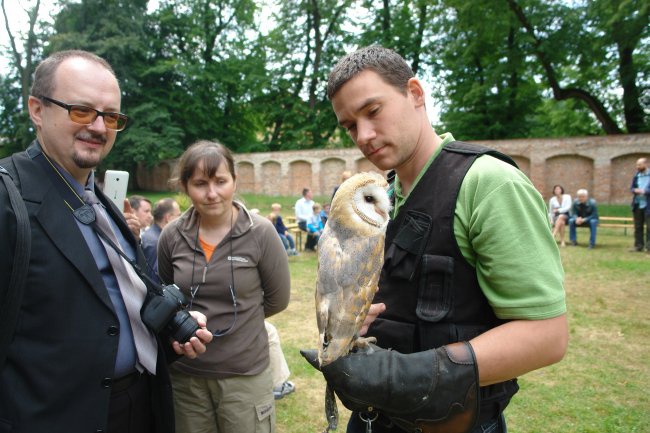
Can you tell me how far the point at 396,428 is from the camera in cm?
150

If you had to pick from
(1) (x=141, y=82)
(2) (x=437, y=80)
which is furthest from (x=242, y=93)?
(2) (x=437, y=80)

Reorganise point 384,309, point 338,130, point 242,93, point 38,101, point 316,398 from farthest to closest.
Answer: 1. point 242,93
2. point 338,130
3. point 316,398
4. point 38,101
5. point 384,309

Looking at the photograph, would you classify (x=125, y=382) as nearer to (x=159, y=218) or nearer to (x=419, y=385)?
(x=419, y=385)

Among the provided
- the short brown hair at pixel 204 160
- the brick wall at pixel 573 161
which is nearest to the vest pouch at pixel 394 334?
the short brown hair at pixel 204 160

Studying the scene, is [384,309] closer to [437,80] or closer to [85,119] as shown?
[85,119]

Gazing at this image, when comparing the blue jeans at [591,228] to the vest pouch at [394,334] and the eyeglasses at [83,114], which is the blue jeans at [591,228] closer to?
the vest pouch at [394,334]

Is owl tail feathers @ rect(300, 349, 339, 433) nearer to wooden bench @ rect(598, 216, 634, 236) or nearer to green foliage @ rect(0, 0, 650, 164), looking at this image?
wooden bench @ rect(598, 216, 634, 236)

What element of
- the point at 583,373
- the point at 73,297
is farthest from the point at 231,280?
the point at 583,373

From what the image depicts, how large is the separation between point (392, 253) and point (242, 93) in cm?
3088

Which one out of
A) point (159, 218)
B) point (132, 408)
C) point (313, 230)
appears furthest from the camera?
point (313, 230)

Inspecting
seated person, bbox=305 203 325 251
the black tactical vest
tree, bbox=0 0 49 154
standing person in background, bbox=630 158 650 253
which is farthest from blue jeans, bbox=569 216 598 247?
tree, bbox=0 0 49 154

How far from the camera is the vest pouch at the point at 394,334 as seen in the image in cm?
134

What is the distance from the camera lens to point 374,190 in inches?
53.6

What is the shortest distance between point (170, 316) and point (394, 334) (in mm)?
1003
